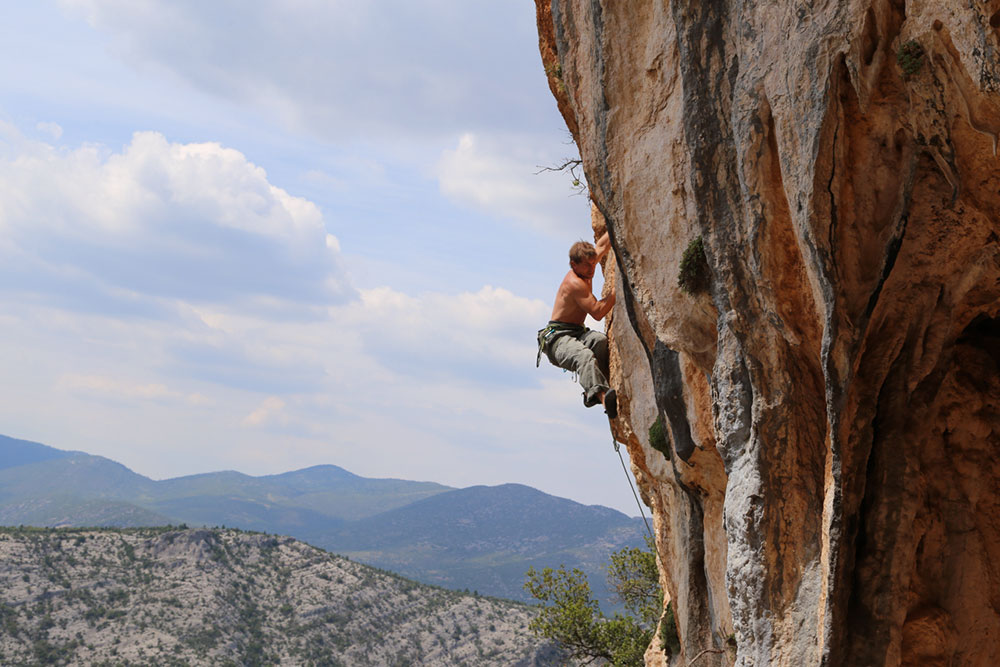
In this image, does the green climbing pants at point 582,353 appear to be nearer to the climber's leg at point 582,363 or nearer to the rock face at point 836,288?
the climber's leg at point 582,363

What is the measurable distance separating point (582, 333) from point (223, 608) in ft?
249

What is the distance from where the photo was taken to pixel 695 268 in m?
10.1

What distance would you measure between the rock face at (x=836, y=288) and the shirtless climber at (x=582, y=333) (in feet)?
9.63

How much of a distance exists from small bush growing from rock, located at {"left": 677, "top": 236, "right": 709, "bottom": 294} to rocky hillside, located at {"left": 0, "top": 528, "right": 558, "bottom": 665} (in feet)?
224

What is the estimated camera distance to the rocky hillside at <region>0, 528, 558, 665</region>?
226 ft

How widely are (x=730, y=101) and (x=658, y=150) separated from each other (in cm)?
181

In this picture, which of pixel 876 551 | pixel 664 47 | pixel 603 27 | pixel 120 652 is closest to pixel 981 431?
pixel 876 551

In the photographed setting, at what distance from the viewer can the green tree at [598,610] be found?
29109 mm

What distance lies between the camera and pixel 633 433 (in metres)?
14.9

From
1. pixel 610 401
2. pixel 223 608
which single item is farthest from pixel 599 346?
pixel 223 608

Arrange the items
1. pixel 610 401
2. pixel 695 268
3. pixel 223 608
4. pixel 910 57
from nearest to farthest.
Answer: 1. pixel 910 57
2. pixel 695 268
3. pixel 610 401
4. pixel 223 608

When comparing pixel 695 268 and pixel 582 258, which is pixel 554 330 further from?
pixel 695 268

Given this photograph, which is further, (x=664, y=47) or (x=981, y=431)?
(x=664, y=47)

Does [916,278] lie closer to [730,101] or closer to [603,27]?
[730,101]
